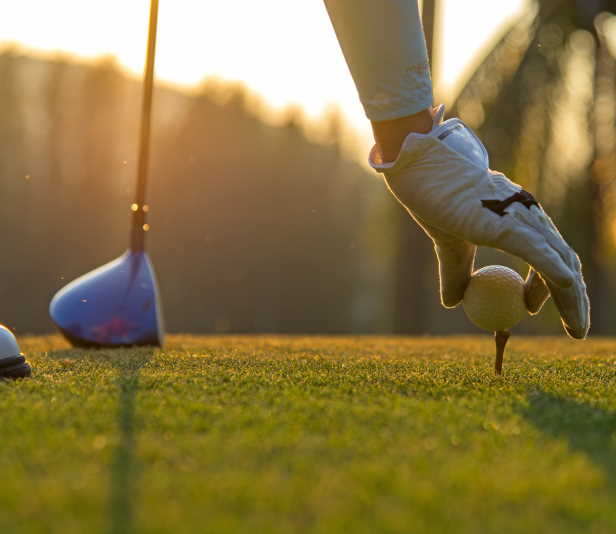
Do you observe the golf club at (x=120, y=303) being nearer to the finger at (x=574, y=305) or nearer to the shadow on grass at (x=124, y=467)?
the shadow on grass at (x=124, y=467)

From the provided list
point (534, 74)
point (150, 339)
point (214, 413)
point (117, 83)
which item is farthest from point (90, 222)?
point (214, 413)

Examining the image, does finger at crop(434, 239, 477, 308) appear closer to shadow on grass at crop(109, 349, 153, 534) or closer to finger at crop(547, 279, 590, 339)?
finger at crop(547, 279, 590, 339)

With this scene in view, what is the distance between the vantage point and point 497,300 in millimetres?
2006

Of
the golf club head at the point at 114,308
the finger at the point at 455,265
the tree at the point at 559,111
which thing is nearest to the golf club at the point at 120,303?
the golf club head at the point at 114,308

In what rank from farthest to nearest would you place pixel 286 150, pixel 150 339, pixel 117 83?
1. pixel 286 150
2. pixel 117 83
3. pixel 150 339

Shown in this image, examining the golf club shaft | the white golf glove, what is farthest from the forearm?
the golf club shaft

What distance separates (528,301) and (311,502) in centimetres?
132

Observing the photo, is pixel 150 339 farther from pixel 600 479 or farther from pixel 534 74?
pixel 534 74

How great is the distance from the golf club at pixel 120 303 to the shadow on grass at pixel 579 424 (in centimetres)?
174

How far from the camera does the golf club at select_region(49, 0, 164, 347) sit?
3.00 m

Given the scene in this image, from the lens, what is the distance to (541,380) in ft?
6.45

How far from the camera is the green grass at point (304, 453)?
828 millimetres

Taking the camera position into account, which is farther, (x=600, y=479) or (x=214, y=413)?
(x=214, y=413)

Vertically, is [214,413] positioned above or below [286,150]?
below
